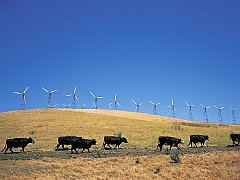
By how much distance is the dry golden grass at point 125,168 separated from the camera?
22.5 m

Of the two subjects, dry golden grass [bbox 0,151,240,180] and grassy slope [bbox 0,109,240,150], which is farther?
grassy slope [bbox 0,109,240,150]

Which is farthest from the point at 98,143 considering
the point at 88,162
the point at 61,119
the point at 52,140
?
the point at 61,119

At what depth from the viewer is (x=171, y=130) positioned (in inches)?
2206

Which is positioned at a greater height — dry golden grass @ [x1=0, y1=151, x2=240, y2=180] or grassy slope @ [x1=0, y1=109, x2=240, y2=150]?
grassy slope @ [x1=0, y1=109, x2=240, y2=150]

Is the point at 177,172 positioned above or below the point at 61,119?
below

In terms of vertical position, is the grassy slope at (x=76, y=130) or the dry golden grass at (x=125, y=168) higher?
the grassy slope at (x=76, y=130)

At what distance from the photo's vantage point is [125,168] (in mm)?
24797

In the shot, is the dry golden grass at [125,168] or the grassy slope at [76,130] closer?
the dry golden grass at [125,168]

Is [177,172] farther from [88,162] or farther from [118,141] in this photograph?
[118,141]

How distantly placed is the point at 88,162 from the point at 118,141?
42.2 ft

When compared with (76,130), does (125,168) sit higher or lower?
lower

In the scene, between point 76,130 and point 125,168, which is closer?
point 125,168

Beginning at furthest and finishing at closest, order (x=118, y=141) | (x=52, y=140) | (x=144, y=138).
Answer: (x=144, y=138)
(x=52, y=140)
(x=118, y=141)

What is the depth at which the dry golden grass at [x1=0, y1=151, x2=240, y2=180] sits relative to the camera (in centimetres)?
2250
